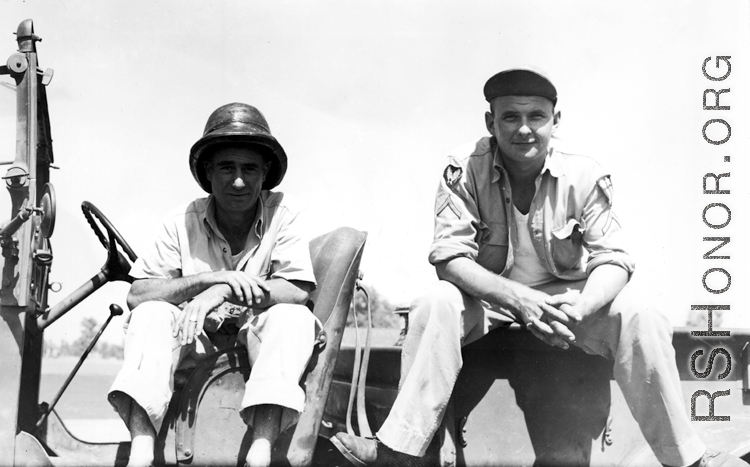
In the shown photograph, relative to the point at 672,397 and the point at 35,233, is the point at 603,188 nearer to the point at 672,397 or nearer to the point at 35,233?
the point at 672,397

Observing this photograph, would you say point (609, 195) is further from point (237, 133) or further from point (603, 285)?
point (237, 133)

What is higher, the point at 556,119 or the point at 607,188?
the point at 556,119

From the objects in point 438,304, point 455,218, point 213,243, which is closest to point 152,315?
point 213,243

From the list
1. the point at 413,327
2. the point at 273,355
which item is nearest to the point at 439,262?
the point at 413,327

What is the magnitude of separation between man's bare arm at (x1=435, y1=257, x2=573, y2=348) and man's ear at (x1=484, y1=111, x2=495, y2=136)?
2.18 ft

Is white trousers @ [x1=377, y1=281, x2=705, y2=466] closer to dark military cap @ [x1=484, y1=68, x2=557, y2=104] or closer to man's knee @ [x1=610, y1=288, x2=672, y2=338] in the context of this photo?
man's knee @ [x1=610, y1=288, x2=672, y2=338]

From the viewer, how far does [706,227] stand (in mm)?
3775

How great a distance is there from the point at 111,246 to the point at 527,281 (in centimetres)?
216

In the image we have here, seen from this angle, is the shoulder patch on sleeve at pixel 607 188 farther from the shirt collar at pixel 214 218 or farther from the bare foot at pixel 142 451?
the bare foot at pixel 142 451

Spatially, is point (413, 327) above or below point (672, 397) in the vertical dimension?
above

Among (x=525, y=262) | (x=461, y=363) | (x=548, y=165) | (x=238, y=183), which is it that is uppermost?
(x=548, y=165)

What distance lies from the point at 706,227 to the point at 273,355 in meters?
2.22

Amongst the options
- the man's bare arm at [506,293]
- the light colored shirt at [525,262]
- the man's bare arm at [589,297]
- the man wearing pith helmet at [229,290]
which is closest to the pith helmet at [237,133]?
the man wearing pith helmet at [229,290]

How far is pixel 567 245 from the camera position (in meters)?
3.56
